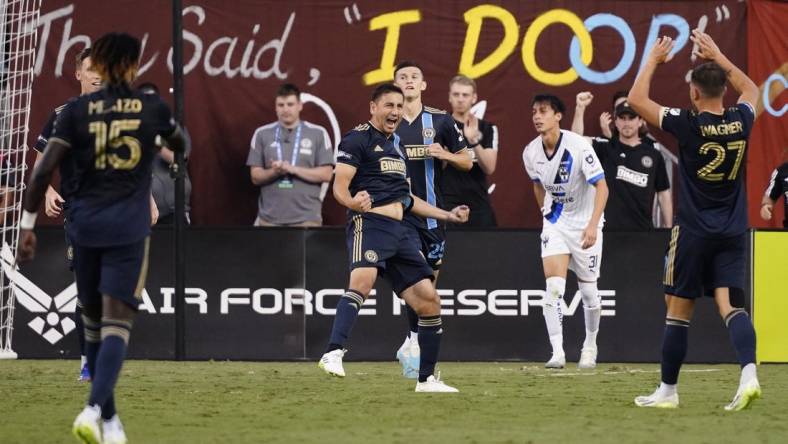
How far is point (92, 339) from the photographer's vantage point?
28.0 ft

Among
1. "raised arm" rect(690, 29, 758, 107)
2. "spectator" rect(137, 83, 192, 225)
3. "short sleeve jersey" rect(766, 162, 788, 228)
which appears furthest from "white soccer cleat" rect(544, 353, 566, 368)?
"raised arm" rect(690, 29, 758, 107)

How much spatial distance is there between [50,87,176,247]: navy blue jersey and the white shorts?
22.0 feet

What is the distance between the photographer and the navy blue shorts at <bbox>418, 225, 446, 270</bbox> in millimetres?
13195

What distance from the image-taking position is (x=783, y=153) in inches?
663

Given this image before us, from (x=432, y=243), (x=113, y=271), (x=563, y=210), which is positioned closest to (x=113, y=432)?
(x=113, y=271)

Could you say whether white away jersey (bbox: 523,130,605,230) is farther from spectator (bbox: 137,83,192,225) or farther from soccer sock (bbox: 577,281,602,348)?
spectator (bbox: 137,83,192,225)

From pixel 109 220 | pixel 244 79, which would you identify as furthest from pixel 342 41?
pixel 109 220

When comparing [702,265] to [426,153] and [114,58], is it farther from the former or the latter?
[114,58]

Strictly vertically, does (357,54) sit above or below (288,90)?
Result: above

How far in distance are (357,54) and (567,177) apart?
146 inches

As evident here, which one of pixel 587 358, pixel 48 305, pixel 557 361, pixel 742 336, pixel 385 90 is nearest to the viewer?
pixel 742 336

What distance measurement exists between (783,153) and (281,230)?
19.3 ft

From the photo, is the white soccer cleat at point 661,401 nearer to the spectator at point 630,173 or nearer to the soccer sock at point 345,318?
the soccer sock at point 345,318

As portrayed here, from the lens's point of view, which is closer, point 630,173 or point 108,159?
point 108,159
